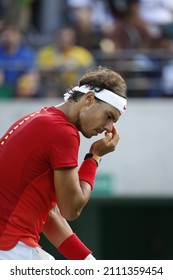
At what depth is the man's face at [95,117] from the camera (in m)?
5.76

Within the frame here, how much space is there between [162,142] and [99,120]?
6.76 metres

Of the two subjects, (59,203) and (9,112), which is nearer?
(59,203)

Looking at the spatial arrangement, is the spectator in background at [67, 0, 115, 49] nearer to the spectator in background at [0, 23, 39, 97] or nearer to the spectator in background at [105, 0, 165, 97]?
the spectator in background at [105, 0, 165, 97]

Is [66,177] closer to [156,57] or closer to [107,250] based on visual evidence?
[156,57]

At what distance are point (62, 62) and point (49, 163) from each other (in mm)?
6348

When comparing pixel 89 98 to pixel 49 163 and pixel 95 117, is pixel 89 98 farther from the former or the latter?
pixel 49 163

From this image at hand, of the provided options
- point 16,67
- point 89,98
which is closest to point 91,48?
point 16,67

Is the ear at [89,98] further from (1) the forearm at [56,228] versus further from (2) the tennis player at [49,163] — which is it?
(1) the forearm at [56,228]

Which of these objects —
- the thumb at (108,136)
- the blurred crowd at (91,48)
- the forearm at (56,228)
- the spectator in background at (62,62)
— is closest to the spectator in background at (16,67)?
the blurred crowd at (91,48)

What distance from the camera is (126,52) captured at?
39.0 feet

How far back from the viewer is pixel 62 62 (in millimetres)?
11938

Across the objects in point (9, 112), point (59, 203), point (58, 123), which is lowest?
point (59, 203)

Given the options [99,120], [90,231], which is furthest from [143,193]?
[99,120]
